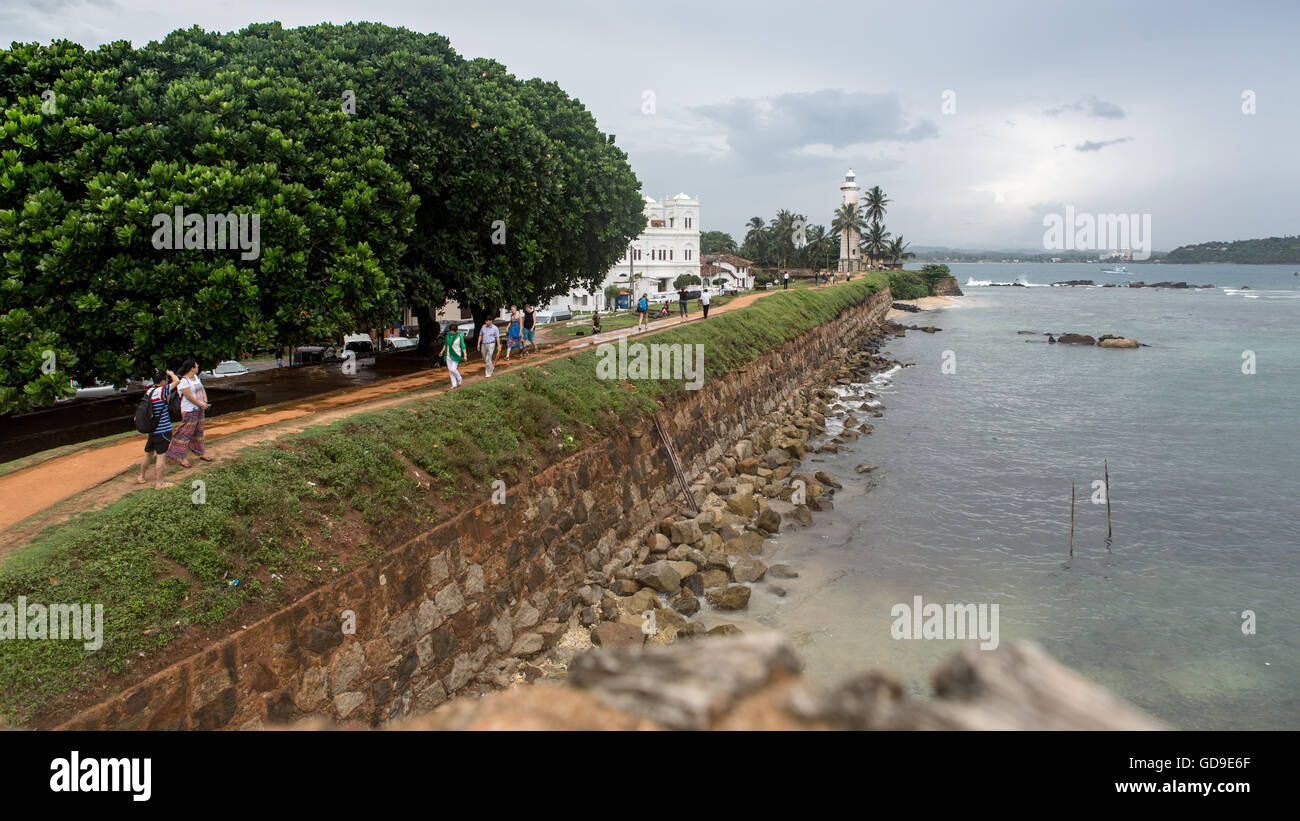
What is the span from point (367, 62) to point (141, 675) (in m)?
19.6

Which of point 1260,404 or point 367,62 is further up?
point 367,62

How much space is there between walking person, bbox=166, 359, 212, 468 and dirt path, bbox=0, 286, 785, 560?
0.88 feet

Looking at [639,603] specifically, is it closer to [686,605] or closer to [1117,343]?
[686,605]

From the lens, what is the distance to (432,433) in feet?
50.9

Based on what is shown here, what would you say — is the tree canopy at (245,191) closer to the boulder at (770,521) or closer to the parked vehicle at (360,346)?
the parked vehicle at (360,346)

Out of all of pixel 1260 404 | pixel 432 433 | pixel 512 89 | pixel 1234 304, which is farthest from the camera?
pixel 1234 304

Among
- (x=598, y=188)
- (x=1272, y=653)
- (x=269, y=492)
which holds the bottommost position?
(x=1272, y=653)

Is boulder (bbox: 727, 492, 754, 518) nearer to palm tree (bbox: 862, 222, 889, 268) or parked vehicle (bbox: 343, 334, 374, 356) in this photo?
parked vehicle (bbox: 343, 334, 374, 356)

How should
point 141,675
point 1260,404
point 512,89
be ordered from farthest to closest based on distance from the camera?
1. point 1260,404
2. point 512,89
3. point 141,675

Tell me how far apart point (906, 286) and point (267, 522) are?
123461 mm

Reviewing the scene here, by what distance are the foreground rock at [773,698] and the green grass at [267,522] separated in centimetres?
775

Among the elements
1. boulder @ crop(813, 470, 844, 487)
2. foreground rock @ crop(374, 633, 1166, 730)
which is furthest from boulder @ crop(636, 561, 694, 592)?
foreground rock @ crop(374, 633, 1166, 730)
